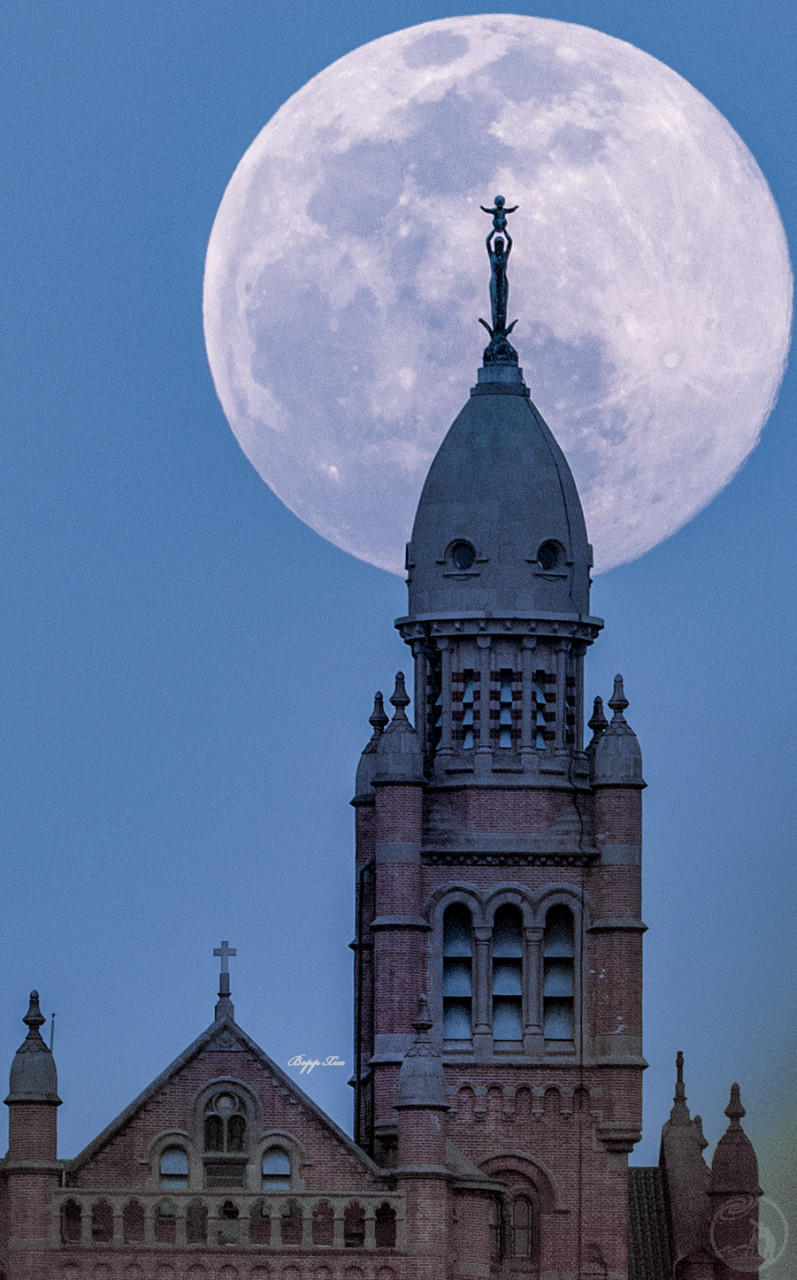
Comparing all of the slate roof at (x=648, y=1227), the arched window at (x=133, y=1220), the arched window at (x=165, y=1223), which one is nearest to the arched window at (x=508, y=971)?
the arched window at (x=165, y=1223)

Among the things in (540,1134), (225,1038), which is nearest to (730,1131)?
(540,1134)

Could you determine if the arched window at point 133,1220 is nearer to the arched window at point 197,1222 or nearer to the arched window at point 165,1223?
the arched window at point 165,1223

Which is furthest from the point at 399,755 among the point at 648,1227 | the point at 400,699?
the point at 648,1227

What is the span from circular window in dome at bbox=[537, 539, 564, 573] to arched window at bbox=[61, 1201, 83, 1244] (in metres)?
17.9

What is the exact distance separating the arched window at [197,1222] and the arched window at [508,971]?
8277 mm

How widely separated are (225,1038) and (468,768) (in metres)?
8.73

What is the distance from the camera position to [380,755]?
96.4 m

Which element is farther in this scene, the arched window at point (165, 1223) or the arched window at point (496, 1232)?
the arched window at point (496, 1232)

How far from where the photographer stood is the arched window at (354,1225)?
92062mm

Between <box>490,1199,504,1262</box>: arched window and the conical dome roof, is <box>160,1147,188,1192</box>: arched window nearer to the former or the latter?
<box>490,1199,504,1262</box>: arched window

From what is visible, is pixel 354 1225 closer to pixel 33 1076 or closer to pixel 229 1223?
pixel 229 1223

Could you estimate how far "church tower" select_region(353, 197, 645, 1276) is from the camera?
95375 mm

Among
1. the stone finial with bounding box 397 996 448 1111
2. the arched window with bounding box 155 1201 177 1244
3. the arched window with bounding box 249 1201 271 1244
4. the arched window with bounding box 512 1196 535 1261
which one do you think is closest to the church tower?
the arched window with bounding box 512 1196 535 1261

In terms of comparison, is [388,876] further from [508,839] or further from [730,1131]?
[730,1131]
